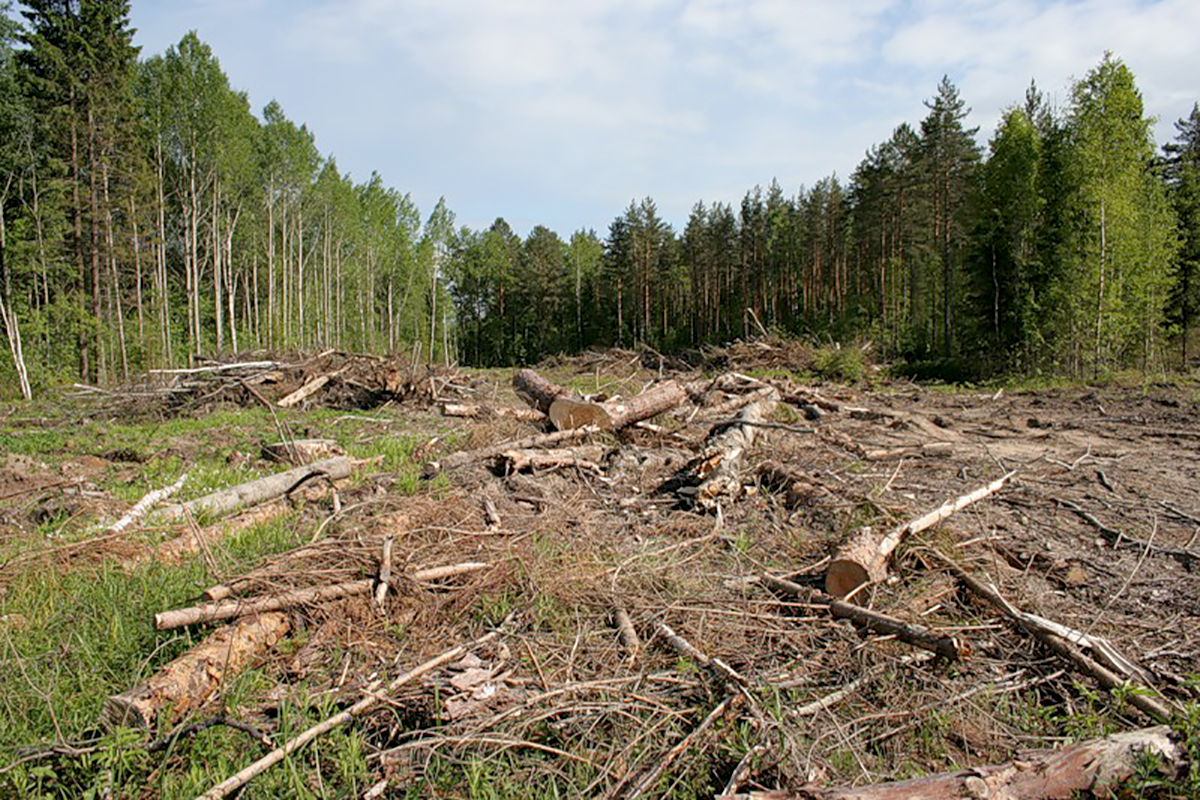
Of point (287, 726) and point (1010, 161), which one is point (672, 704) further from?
point (1010, 161)

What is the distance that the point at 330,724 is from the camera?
9.88ft

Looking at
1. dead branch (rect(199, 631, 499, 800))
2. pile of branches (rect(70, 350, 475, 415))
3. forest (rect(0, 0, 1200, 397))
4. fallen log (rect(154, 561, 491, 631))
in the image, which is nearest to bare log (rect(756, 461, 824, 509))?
fallen log (rect(154, 561, 491, 631))

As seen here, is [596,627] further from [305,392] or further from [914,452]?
[305,392]

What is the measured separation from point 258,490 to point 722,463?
195 inches

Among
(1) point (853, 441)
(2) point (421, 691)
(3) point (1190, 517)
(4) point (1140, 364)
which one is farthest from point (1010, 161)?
(2) point (421, 691)

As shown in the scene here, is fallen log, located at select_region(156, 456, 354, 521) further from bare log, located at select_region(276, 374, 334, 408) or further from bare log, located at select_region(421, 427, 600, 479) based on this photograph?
bare log, located at select_region(276, 374, 334, 408)

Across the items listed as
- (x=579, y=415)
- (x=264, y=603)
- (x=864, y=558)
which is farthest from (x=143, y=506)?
(x=864, y=558)

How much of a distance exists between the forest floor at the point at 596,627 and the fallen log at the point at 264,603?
88 mm

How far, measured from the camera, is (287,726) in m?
3.03

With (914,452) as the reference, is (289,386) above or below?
above

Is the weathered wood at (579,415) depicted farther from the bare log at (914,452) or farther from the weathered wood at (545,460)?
the bare log at (914,452)

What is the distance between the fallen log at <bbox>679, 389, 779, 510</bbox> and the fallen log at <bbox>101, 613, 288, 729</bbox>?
4020 mm

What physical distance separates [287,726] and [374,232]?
51286mm

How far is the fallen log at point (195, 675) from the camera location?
307 centimetres
